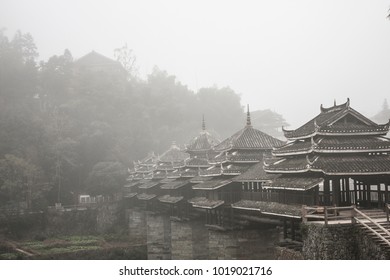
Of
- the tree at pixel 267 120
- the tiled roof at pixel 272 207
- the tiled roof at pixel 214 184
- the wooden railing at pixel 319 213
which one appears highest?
the tree at pixel 267 120

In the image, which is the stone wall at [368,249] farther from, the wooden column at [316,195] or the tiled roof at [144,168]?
the tiled roof at [144,168]

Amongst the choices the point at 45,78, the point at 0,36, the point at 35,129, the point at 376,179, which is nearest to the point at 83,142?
the point at 35,129

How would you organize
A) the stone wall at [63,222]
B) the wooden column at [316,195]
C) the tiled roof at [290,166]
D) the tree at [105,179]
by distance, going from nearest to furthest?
the wooden column at [316,195] → the tiled roof at [290,166] → the stone wall at [63,222] → the tree at [105,179]

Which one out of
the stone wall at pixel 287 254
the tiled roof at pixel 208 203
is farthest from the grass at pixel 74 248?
the stone wall at pixel 287 254

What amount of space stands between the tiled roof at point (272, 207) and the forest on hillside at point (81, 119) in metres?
28.5

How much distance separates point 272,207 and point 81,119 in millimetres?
45245

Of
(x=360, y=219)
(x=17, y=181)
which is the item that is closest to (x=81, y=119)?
(x=17, y=181)

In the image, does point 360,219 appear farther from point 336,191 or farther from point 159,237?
point 159,237

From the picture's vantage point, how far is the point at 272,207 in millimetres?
19250

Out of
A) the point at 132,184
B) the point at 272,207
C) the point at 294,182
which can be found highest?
the point at 294,182

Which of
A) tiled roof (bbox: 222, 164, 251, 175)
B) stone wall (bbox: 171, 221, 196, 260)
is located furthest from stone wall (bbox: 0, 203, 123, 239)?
tiled roof (bbox: 222, 164, 251, 175)

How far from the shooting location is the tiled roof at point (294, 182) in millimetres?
16234
